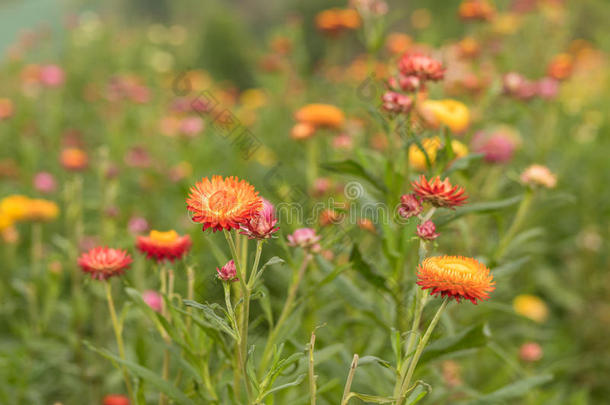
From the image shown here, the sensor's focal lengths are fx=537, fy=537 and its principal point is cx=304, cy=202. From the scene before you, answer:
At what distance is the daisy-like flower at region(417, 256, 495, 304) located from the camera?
872 millimetres

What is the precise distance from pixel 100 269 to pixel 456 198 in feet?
2.52

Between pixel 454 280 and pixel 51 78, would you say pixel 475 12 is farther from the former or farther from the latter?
pixel 51 78

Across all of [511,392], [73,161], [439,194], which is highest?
[439,194]

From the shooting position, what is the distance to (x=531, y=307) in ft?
9.66

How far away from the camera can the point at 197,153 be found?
3.48 m

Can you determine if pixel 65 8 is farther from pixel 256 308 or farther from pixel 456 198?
pixel 456 198

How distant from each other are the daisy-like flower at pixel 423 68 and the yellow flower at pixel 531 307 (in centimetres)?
184

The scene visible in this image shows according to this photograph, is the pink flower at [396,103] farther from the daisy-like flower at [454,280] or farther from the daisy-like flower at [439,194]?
the daisy-like flower at [454,280]

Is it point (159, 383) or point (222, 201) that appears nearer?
point (222, 201)

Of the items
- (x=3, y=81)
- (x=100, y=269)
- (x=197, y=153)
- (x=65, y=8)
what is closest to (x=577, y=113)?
(x=197, y=153)

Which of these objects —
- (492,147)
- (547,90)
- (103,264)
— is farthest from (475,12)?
(103,264)

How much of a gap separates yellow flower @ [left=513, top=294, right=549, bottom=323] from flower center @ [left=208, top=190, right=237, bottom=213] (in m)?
2.45

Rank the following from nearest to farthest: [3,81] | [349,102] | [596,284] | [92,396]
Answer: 1. [92,396]
2. [596,284]
3. [349,102]
4. [3,81]

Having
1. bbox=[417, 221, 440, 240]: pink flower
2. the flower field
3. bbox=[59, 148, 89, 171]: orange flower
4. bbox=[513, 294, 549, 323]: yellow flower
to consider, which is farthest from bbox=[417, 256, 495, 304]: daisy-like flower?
bbox=[59, 148, 89, 171]: orange flower
